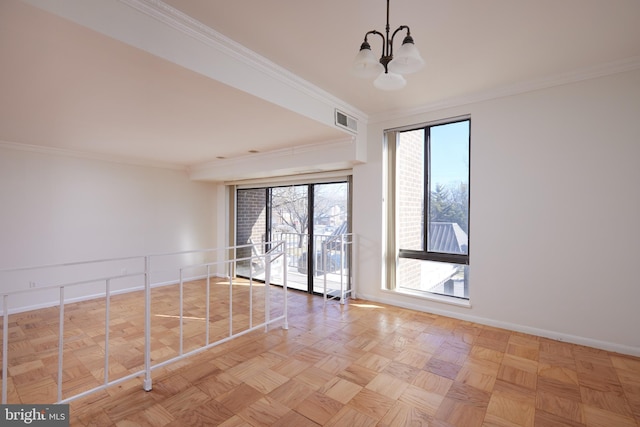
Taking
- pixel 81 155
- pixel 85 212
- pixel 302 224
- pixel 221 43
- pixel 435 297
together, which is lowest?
pixel 435 297

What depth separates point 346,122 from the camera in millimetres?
3445

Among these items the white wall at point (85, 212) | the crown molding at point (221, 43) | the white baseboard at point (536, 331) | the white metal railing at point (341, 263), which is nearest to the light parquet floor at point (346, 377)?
the white baseboard at point (536, 331)

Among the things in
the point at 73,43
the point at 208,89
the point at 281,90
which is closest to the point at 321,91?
the point at 281,90

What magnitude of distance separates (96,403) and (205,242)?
4153mm

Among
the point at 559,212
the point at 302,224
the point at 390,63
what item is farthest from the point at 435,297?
the point at 390,63

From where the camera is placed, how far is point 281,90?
2553 millimetres

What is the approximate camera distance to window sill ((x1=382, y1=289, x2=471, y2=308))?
3.31 m

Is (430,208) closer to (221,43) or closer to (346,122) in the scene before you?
(346,122)

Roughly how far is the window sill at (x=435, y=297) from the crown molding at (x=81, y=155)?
14.1ft

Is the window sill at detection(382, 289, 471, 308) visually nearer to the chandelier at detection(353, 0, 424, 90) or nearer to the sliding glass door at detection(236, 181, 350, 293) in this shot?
the sliding glass door at detection(236, 181, 350, 293)

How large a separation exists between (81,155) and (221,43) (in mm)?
3545

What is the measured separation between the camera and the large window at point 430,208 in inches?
134

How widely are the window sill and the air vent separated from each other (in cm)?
213

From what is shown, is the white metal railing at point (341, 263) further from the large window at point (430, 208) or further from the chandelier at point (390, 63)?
the chandelier at point (390, 63)
